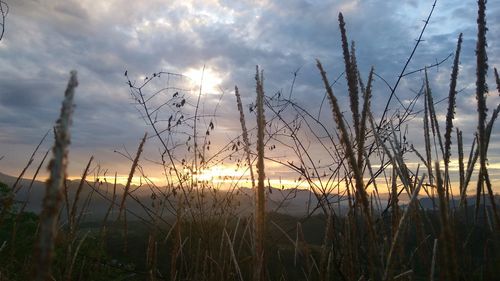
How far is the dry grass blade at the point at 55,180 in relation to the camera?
39 cm

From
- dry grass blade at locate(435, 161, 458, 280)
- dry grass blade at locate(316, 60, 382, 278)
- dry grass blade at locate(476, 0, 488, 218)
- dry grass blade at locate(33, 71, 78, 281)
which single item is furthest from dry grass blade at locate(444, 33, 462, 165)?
dry grass blade at locate(33, 71, 78, 281)

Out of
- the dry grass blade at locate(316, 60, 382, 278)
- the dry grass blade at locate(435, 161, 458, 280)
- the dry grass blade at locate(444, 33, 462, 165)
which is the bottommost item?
the dry grass blade at locate(435, 161, 458, 280)

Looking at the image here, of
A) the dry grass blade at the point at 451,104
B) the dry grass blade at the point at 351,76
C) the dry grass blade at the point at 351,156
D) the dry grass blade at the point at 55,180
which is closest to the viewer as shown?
the dry grass blade at the point at 55,180

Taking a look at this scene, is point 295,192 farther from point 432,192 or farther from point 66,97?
point 66,97

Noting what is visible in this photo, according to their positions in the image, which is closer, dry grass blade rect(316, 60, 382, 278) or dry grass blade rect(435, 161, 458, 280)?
dry grass blade rect(435, 161, 458, 280)

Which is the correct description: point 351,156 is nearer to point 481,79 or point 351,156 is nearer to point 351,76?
point 351,76

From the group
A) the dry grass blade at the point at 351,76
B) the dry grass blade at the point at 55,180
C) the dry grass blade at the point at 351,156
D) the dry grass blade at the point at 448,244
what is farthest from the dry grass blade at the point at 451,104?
the dry grass blade at the point at 55,180

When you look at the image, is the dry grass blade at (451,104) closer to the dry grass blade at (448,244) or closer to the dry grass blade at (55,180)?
the dry grass blade at (448,244)

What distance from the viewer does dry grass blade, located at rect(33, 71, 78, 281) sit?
0.39 meters

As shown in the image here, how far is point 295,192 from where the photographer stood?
3.55m

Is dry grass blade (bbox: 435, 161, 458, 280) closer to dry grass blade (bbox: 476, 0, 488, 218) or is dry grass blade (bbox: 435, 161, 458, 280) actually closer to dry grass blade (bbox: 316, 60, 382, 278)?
dry grass blade (bbox: 316, 60, 382, 278)

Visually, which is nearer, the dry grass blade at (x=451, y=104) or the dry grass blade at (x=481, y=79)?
the dry grass blade at (x=481, y=79)

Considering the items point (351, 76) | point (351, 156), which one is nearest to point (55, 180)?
point (351, 156)

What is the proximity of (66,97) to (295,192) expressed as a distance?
3.23 m
